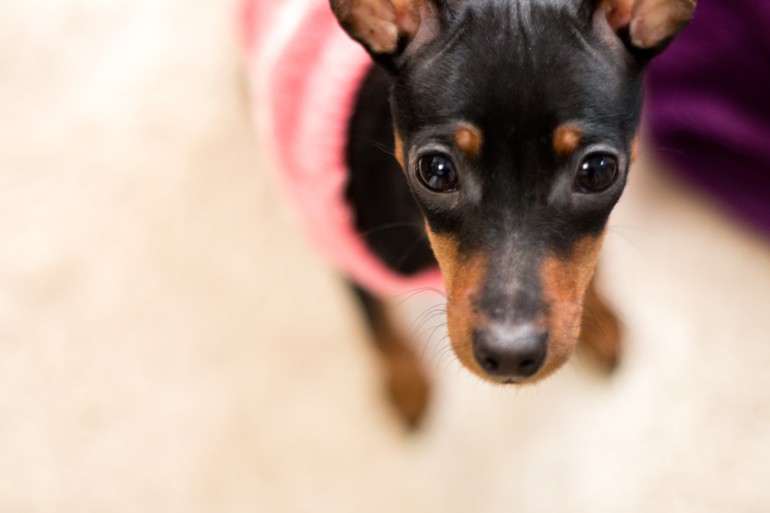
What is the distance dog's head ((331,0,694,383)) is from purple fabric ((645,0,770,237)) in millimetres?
815

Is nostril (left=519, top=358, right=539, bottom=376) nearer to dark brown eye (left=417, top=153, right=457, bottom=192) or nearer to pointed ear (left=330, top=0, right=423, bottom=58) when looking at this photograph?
dark brown eye (left=417, top=153, right=457, bottom=192)

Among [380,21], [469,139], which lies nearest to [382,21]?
[380,21]

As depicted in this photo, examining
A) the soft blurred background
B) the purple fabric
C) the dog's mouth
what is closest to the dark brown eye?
the dog's mouth

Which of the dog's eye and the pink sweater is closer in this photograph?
the dog's eye

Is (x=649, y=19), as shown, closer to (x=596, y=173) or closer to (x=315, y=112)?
(x=596, y=173)

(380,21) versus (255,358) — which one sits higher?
(380,21)

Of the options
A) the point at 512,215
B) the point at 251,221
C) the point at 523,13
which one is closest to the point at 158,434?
the point at 251,221

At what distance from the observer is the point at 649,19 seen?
1.21 meters

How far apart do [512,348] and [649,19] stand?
55 cm

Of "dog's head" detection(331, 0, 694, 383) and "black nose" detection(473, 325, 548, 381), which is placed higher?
"dog's head" detection(331, 0, 694, 383)

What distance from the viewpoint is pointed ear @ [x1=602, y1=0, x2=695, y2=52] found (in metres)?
1.18

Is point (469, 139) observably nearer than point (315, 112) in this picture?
Yes

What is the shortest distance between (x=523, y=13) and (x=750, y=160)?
1112 millimetres

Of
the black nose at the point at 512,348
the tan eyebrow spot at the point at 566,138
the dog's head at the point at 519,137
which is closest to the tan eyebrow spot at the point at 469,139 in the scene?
the dog's head at the point at 519,137
